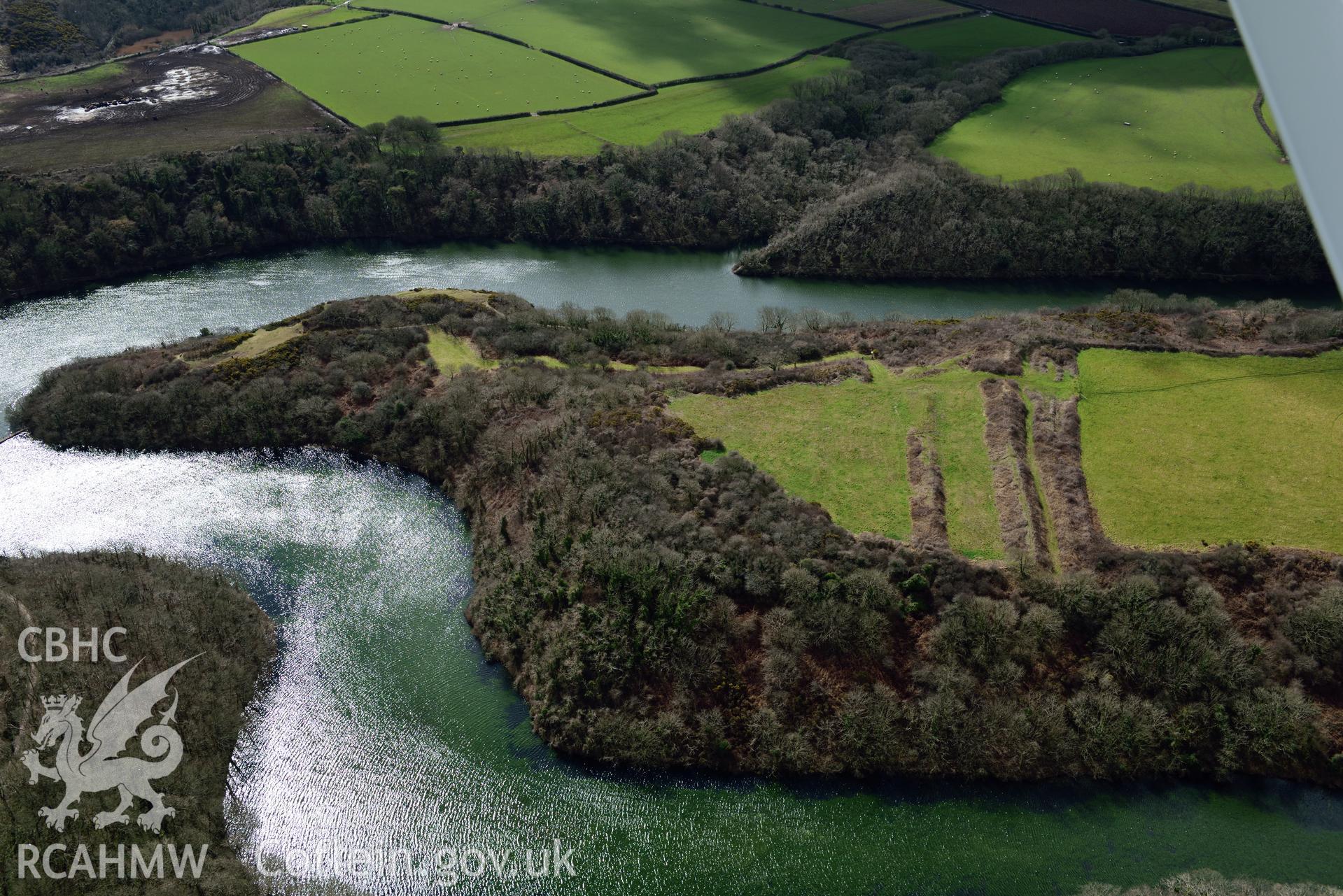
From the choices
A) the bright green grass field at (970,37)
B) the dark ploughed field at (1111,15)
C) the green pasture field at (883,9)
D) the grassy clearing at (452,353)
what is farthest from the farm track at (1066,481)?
the green pasture field at (883,9)

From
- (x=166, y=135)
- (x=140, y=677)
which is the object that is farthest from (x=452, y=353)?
(x=166, y=135)

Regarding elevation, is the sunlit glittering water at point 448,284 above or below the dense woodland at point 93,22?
below

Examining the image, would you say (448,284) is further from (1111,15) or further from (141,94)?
(1111,15)

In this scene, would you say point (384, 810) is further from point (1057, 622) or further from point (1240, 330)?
point (1240, 330)

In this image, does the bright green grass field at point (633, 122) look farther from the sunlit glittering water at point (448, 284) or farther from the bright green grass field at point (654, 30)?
the sunlit glittering water at point (448, 284)

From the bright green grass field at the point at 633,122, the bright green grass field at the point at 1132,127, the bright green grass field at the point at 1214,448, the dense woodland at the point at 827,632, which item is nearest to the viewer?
the dense woodland at the point at 827,632
